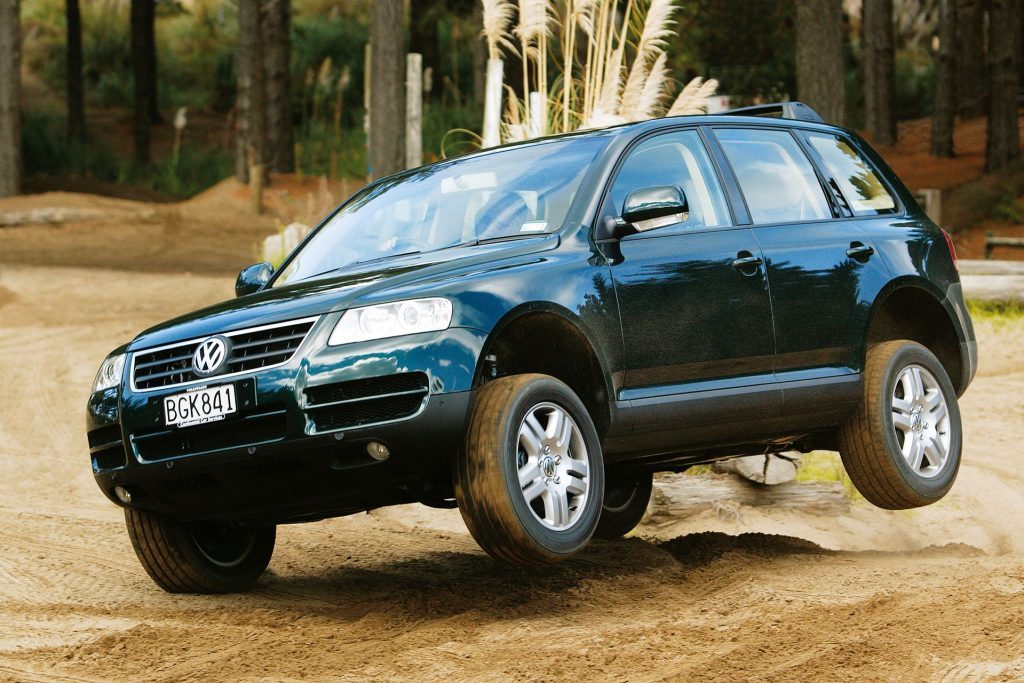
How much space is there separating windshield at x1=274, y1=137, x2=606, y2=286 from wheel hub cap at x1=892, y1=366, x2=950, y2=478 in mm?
2005

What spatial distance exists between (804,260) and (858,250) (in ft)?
1.28

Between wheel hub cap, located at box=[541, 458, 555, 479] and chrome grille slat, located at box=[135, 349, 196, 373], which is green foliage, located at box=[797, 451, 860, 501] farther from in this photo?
chrome grille slat, located at box=[135, 349, 196, 373]

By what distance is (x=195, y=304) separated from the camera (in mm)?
15820

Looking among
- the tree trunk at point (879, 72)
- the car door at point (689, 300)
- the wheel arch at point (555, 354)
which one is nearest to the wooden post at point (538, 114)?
the car door at point (689, 300)

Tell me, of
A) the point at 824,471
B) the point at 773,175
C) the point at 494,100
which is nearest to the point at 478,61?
the point at 494,100

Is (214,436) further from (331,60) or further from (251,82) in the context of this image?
(331,60)

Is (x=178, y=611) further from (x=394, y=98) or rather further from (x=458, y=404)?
(x=394, y=98)

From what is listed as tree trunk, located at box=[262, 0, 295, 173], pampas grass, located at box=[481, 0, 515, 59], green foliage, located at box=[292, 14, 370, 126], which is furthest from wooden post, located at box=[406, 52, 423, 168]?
green foliage, located at box=[292, 14, 370, 126]

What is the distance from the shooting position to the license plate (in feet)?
18.2

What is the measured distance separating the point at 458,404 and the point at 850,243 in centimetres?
264

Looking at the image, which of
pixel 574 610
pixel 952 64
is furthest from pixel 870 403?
pixel 952 64

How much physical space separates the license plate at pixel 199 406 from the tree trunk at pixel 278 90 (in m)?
23.8

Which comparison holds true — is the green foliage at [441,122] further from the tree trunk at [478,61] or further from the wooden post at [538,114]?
the wooden post at [538,114]

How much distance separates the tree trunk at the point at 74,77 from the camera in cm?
3741
